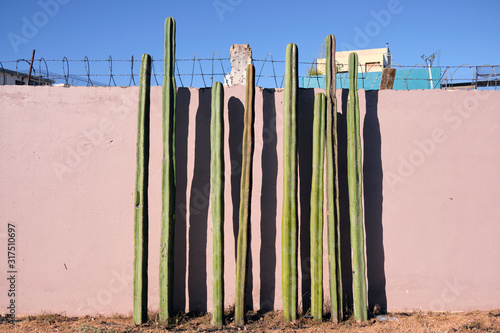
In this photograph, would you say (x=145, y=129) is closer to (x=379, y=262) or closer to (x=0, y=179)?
(x=0, y=179)

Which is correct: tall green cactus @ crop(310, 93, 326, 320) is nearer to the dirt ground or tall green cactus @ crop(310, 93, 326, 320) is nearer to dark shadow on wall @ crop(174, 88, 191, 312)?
the dirt ground

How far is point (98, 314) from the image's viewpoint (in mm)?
3992

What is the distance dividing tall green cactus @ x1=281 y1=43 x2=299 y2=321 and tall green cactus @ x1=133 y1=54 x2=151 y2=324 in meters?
1.42

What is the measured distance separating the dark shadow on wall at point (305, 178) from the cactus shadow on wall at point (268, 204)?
0.28 m

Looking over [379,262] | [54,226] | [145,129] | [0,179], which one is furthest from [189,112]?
[379,262]

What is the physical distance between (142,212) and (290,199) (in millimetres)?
1517

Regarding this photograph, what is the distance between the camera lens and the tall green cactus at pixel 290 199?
3.71m

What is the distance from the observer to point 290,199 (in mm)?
3725

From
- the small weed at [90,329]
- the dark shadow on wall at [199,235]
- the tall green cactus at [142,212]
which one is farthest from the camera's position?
the dark shadow on wall at [199,235]

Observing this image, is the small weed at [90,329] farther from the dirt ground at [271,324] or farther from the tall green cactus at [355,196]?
the tall green cactus at [355,196]

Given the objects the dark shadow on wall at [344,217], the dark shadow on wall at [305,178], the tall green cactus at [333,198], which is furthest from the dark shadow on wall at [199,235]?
the dark shadow on wall at [344,217]

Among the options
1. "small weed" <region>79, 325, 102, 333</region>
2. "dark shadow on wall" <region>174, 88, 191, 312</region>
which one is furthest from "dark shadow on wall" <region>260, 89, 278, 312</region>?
"small weed" <region>79, 325, 102, 333</region>

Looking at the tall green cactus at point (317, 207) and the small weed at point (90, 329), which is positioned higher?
the tall green cactus at point (317, 207)

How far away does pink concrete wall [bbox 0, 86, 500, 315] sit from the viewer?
4.00m
